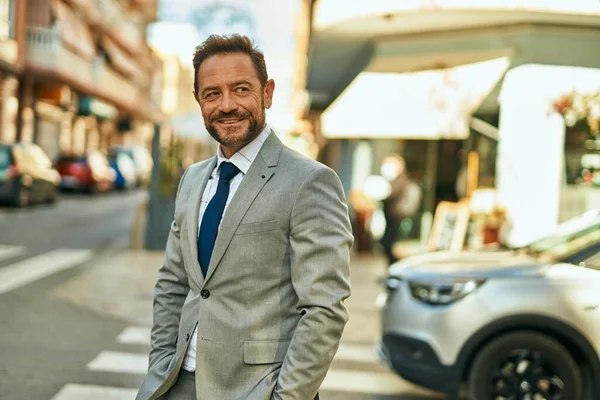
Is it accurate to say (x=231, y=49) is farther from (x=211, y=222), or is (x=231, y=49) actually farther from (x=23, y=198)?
(x=23, y=198)

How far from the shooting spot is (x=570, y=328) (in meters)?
4.85

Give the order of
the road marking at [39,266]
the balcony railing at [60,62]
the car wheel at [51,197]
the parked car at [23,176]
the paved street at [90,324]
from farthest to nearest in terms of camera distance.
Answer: the balcony railing at [60,62]
the car wheel at [51,197]
the parked car at [23,176]
the road marking at [39,266]
the paved street at [90,324]

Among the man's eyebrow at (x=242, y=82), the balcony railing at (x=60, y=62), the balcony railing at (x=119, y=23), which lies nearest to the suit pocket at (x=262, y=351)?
the man's eyebrow at (x=242, y=82)

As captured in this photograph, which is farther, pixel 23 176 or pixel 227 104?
pixel 23 176

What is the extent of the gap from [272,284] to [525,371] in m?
3.09

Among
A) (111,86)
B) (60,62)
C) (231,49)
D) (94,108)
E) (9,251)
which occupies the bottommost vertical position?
(9,251)

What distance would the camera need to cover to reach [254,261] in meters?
2.33

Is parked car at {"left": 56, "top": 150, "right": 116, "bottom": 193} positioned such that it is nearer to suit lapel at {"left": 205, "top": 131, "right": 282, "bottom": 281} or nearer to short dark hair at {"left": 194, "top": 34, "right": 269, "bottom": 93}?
short dark hair at {"left": 194, "top": 34, "right": 269, "bottom": 93}

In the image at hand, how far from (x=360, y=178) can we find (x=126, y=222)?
5878 millimetres

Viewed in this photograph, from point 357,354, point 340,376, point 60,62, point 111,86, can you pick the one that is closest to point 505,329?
point 340,376

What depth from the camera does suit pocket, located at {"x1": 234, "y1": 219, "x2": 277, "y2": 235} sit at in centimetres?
233

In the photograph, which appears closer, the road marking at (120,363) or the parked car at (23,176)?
the road marking at (120,363)

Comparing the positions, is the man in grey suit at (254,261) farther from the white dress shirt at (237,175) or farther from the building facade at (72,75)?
the building facade at (72,75)

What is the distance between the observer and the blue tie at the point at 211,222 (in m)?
2.42
